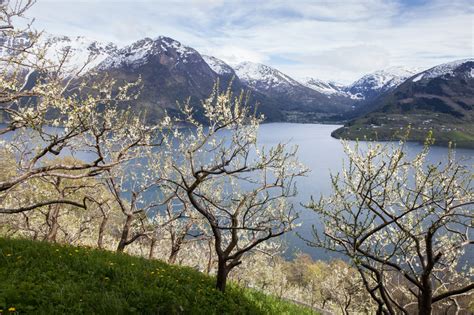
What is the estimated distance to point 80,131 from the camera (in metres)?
11.7

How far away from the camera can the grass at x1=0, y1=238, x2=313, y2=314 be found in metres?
7.82

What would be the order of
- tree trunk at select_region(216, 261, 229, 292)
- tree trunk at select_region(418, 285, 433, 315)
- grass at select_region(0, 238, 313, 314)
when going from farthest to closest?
1. tree trunk at select_region(216, 261, 229, 292)
2. tree trunk at select_region(418, 285, 433, 315)
3. grass at select_region(0, 238, 313, 314)

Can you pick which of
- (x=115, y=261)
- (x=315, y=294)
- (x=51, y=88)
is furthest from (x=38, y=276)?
(x=315, y=294)

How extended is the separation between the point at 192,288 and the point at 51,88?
800 centimetres

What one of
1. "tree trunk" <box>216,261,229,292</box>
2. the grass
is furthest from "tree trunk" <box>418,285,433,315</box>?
"tree trunk" <box>216,261,229,292</box>

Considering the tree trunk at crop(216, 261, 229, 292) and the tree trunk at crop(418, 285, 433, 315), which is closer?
the tree trunk at crop(418, 285, 433, 315)

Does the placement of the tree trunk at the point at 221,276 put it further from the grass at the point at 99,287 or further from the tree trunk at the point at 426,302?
the tree trunk at the point at 426,302

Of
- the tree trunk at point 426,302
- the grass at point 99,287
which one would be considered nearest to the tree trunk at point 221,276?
the grass at point 99,287

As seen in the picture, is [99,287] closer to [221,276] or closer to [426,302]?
[221,276]

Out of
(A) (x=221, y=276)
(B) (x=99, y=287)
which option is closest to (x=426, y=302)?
(A) (x=221, y=276)

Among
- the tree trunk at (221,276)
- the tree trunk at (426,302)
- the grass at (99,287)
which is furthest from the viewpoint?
the tree trunk at (221,276)

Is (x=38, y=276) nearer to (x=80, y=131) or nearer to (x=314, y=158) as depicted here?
(x=80, y=131)

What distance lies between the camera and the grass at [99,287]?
7819 mm

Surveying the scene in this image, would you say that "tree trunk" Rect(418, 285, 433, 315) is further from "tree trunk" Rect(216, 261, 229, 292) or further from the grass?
"tree trunk" Rect(216, 261, 229, 292)
